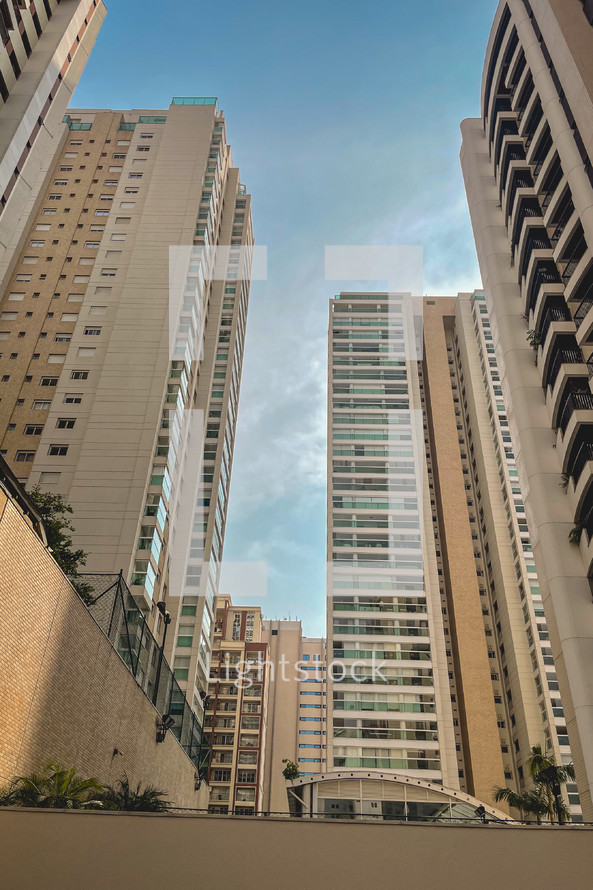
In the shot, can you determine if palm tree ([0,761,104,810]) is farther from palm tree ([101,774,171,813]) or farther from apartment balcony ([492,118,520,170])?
apartment balcony ([492,118,520,170])

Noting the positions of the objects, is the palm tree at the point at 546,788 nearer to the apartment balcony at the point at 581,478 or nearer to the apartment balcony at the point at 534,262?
the apartment balcony at the point at 581,478

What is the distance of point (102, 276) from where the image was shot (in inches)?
2147

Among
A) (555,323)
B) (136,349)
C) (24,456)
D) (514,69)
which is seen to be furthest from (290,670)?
(514,69)

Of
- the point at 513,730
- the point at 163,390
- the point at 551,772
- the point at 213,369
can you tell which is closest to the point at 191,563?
the point at 163,390

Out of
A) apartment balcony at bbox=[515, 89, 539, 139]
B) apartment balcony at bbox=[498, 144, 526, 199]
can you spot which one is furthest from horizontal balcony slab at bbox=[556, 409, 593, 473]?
apartment balcony at bbox=[515, 89, 539, 139]

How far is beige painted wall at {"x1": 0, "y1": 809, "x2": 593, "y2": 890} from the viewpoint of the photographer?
11.0m

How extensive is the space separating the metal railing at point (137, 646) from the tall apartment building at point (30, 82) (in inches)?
575

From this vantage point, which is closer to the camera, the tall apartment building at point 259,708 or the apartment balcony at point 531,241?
the apartment balcony at point 531,241

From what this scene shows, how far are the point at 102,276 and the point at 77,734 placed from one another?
43.8 m

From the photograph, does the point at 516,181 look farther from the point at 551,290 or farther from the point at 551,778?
the point at 551,778

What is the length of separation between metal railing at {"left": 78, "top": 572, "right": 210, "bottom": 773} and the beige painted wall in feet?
29.9

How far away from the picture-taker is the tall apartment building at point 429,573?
63.6 metres

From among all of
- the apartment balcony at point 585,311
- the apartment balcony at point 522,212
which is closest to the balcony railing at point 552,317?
the apartment balcony at point 585,311

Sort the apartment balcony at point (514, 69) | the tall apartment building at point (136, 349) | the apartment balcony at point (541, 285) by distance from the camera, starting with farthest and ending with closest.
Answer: the tall apartment building at point (136, 349)
the apartment balcony at point (514, 69)
the apartment balcony at point (541, 285)
